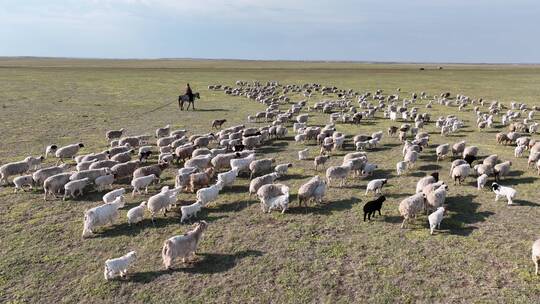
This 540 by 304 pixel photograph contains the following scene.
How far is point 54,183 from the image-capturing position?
15672 millimetres

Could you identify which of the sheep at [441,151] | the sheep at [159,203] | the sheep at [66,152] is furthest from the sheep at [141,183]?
the sheep at [441,151]

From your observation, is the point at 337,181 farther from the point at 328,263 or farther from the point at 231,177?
the point at 328,263

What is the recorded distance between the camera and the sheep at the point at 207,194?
14492 millimetres

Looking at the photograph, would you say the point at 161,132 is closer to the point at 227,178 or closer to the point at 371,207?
the point at 227,178

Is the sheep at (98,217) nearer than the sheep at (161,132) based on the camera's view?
Yes

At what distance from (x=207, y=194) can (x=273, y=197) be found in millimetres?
2388

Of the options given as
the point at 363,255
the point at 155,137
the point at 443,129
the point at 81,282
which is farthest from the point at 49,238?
the point at 443,129

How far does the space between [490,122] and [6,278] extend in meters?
29.8

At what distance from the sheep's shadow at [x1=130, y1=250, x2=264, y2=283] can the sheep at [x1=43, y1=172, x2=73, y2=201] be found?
740cm

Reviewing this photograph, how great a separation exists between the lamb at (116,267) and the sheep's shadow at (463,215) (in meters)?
9.30

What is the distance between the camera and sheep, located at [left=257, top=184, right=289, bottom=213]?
14.1 meters

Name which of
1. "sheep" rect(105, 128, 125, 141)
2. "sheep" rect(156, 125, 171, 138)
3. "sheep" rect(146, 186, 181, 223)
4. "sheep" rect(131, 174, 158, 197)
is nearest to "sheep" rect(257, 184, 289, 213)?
"sheep" rect(146, 186, 181, 223)

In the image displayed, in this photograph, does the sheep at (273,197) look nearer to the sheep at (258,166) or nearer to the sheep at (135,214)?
the sheep at (258,166)

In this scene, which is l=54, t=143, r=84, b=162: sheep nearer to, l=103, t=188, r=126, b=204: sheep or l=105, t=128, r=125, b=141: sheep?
l=105, t=128, r=125, b=141: sheep
